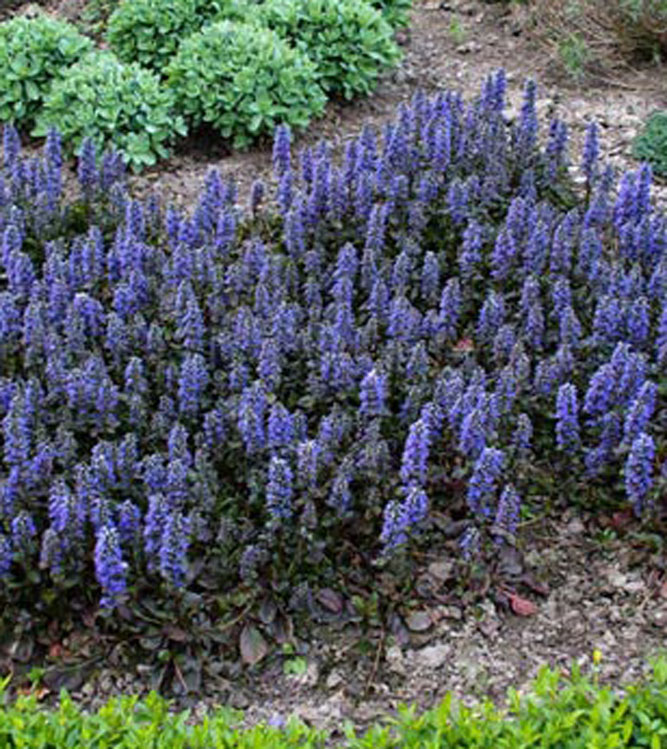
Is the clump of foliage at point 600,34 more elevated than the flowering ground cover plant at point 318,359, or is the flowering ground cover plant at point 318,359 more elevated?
the clump of foliage at point 600,34

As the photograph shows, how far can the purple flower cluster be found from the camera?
4.54m

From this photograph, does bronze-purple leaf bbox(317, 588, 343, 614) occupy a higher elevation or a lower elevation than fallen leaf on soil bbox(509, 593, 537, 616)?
lower

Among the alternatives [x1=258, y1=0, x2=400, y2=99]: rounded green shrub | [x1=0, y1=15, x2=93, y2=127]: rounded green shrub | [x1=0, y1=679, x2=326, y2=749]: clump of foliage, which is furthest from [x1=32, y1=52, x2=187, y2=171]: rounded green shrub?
[x1=0, y1=679, x2=326, y2=749]: clump of foliage

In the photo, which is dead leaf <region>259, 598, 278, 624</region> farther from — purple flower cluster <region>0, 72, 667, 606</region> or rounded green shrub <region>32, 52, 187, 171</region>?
rounded green shrub <region>32, 52, 187, 171</region>

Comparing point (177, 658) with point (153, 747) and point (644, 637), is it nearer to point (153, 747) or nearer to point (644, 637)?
point (153, 747)

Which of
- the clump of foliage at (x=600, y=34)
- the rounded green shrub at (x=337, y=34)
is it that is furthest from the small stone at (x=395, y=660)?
the clump of foliage at (x=600, y=34)

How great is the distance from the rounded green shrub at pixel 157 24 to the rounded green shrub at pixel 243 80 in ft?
1.75

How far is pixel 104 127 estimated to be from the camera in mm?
7285

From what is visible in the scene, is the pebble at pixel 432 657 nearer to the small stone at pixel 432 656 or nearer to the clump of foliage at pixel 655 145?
the small stone at pixel 432 656

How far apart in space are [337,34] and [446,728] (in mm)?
5368

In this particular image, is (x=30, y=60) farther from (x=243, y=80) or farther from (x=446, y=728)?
(x=446, y=728)

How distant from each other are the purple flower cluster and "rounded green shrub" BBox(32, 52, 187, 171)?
0.58 metres

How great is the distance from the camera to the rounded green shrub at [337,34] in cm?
774

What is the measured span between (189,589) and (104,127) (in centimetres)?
365
